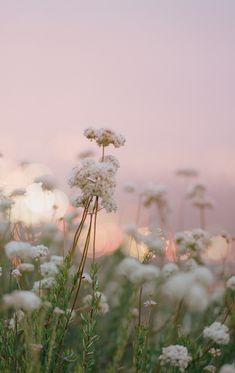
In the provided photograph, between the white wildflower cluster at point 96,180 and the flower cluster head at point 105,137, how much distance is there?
0.23 meters

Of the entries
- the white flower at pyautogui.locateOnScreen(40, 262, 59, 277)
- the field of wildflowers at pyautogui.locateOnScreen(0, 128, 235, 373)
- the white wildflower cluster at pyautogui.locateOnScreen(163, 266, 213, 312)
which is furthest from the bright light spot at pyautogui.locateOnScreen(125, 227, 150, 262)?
the white wildflower cluster at pyautogui.locateOnScreen(163, 266, 213, 312)

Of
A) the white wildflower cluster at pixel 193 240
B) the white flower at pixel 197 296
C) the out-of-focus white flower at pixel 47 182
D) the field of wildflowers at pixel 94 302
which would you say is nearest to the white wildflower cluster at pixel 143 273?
the field of wildflowers at pixel 94 302

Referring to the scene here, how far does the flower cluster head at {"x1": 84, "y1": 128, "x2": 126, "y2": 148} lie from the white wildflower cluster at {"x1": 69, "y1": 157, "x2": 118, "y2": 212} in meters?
0.23

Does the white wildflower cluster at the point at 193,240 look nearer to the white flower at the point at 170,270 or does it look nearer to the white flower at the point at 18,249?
the white flower at the point at 170,270

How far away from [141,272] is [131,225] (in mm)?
3089

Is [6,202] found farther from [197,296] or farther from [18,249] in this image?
[197,296]

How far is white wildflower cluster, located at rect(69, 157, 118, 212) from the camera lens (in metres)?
3.95

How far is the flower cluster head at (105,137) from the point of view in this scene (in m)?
4.23

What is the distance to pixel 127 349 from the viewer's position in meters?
6.14

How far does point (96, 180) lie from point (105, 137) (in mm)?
415

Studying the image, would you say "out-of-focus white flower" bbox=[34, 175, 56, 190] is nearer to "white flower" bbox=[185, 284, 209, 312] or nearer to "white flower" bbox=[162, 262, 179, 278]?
"white flower" bbox=[162, 262, 179, 278]

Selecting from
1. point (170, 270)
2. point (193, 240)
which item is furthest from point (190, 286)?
point (170, 270)

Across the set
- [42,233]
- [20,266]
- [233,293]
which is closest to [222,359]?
[233,293]

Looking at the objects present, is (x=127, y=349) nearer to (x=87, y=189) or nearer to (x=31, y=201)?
(x=31, y=201)
